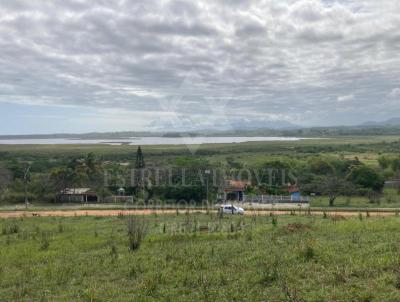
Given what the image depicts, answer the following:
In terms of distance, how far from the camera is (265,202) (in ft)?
131

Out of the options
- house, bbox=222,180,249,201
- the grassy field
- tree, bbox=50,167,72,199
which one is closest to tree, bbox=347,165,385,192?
house, bbox=222,180,249,201

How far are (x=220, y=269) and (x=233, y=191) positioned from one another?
35.3m

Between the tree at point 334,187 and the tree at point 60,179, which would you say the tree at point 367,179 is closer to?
the tree at point 334,187

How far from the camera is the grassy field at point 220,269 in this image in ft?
23.8

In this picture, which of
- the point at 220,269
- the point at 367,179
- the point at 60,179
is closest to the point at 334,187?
the point at 367,179

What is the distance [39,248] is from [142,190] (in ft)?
97.0

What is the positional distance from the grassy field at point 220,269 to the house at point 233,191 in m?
29.1

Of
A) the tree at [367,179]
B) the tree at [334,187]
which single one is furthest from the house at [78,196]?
the tree at [367,179]

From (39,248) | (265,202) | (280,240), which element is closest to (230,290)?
(280,240)

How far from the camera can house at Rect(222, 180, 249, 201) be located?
4331cm

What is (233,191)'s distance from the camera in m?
44.1

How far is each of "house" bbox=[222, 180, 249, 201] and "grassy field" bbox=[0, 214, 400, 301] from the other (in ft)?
95.4

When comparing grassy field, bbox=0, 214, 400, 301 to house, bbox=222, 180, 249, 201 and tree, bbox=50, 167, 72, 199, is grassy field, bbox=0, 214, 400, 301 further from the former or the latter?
tree, bbox=50, 167, 72, 199

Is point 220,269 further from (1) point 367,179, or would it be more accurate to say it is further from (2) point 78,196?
(1) point 367,179
